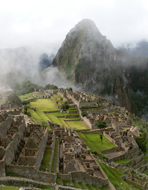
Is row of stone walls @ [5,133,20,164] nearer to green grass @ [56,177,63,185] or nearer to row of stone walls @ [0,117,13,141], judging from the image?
row of stone walls @ [0,117,13,141]

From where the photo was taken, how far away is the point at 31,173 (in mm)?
15234

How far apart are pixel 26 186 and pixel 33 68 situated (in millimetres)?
164890

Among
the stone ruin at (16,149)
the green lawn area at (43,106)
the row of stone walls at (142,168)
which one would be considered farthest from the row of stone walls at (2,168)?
the green lawn area at (43,106)

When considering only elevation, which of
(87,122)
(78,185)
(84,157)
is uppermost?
(87,122)

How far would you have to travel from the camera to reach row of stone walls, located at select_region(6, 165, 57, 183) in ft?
48.5

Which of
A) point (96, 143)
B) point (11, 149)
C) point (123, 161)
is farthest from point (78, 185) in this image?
point (96, 143)

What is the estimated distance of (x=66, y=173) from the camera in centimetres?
1883

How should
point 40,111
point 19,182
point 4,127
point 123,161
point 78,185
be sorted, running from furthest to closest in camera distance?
point 40,111 < point 123,161 < point 4,127 < point 78,185 < point 19,182

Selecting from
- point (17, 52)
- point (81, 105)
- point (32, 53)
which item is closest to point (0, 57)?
point (17, 52)

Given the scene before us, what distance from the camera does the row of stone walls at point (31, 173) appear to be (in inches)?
582

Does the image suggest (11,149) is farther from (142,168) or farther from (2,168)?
(142,168)

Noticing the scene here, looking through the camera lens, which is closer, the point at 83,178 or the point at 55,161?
the point at 83,178

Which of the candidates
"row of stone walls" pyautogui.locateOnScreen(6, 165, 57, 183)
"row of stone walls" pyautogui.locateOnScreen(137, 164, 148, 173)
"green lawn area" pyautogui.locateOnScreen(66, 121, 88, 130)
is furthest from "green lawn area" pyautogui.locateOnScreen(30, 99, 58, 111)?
"row of stone walls" pyautogui.locateOnScreen(6, 165, 57, 183)

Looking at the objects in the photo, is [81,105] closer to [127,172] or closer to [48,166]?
[127,172]
